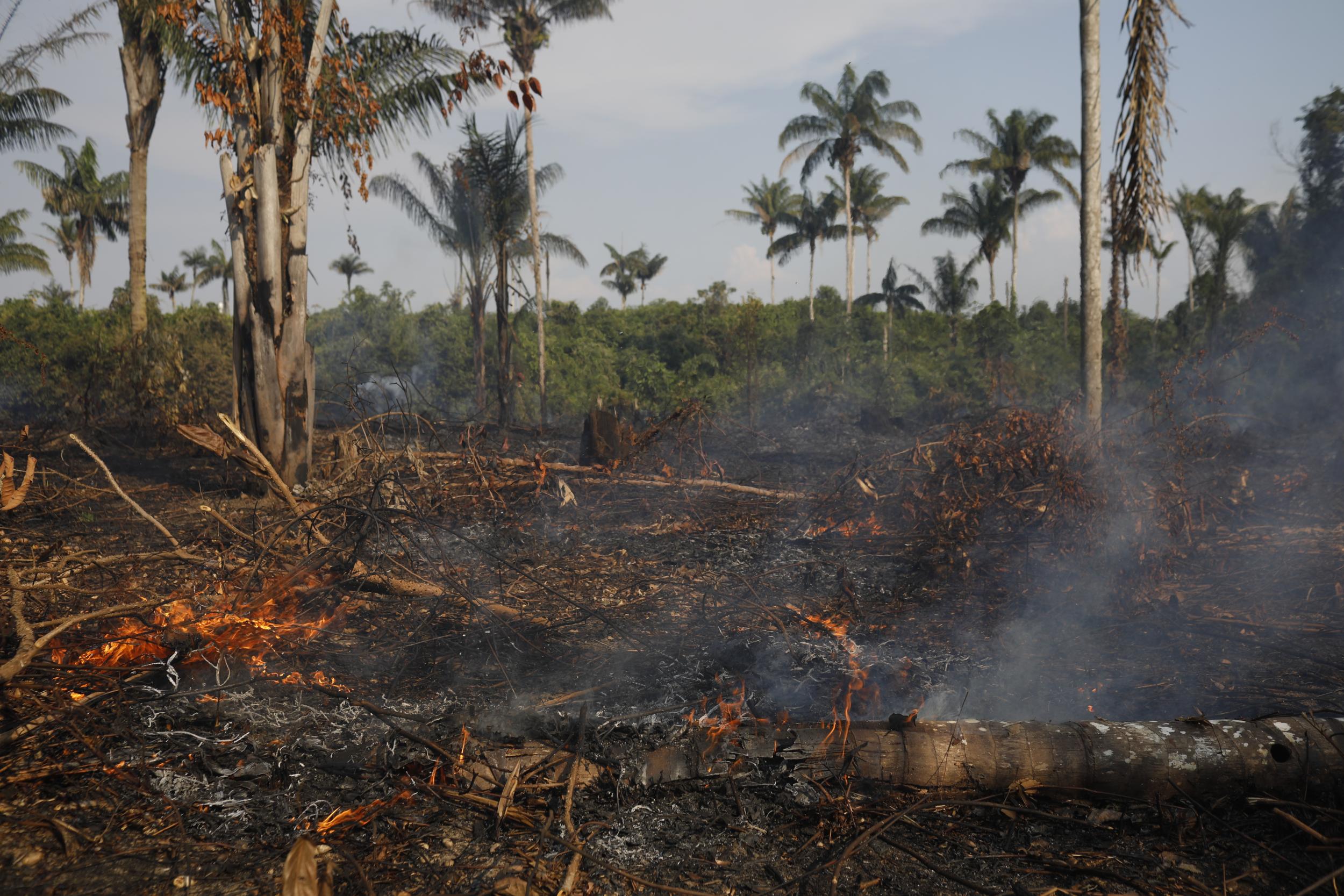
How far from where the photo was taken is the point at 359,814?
9.53ft

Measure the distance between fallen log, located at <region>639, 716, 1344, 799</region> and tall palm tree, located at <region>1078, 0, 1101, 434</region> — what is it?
597 centimetres

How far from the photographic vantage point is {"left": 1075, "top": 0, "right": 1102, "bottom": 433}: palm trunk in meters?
8.64

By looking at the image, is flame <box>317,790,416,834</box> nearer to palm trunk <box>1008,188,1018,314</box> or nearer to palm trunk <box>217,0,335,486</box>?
palm trunk <box>217,0,335,486</box>

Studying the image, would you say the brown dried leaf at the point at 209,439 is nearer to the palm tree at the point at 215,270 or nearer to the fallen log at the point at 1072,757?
the fallen log at the point at 1072,757

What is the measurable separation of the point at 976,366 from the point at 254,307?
2308 centimetres

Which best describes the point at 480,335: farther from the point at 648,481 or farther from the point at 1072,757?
the point at 1072,757

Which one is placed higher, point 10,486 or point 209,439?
point 209,439

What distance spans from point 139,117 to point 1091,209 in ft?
50.9

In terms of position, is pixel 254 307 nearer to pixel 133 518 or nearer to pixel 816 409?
pixel 133 518

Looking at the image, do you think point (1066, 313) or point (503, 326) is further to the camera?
point (1066, 313)

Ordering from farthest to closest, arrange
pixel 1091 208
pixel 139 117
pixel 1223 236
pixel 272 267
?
pixel 1223 236 < pixel 139 117 < pixel 1091 208 < pixel 272 267

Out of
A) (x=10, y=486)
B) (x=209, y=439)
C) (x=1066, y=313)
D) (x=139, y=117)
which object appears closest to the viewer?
(x=10, y=486)

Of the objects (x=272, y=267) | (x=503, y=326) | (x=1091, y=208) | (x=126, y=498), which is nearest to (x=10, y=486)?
(x=126, y=498)

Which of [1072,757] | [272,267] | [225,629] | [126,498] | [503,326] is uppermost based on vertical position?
[503,326]
